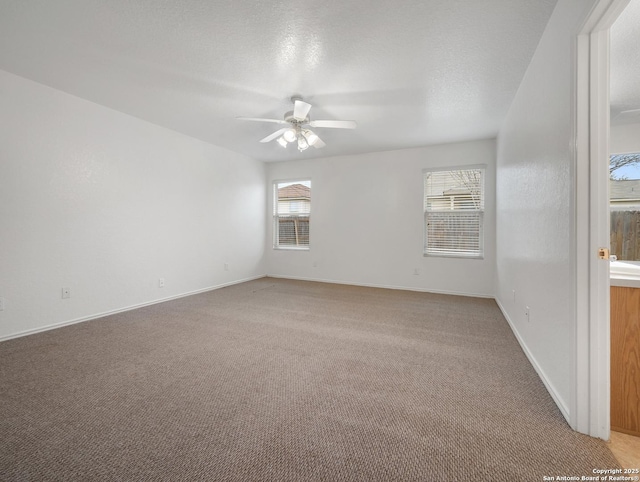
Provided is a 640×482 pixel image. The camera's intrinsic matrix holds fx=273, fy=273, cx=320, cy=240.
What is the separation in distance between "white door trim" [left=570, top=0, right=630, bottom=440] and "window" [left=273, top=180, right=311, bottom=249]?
466 centimetres

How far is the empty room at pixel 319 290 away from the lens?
1.35 metres

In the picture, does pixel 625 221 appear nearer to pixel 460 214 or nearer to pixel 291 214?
pixel 460 214

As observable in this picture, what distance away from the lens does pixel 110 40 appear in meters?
2.11

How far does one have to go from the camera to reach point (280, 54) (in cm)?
223

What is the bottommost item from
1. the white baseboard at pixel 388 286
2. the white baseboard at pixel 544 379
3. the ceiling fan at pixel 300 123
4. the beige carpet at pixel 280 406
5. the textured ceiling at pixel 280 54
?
the beige carpet at pixel 280 406

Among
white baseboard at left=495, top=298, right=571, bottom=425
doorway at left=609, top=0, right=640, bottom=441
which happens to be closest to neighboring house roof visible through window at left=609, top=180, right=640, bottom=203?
doorway at left=609, top=0, right=640, bottom=441

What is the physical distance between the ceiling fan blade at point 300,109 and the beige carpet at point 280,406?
7.49 feet

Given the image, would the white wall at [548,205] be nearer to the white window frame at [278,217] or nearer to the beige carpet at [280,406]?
the beige carpet at [280,406]

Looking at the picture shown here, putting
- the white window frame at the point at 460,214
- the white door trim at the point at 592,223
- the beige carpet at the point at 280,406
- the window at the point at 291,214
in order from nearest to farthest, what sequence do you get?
1. the beige carpet at the point at 280,406
2. the white door trim at the point at 592,223
3. the white window frame at the point at 460,214
4. the window at the point at 291,214

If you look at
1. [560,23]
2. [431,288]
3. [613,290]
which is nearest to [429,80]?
[560,23]

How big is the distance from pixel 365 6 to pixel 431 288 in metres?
4.14

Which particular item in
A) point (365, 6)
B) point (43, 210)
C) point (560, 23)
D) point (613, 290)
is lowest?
point (613, 290)

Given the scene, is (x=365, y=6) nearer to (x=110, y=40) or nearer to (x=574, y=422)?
(x=110, y=40)

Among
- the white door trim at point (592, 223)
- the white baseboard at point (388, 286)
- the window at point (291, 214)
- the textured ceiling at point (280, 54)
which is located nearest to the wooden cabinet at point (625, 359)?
the white door trim at point (592, 223)
